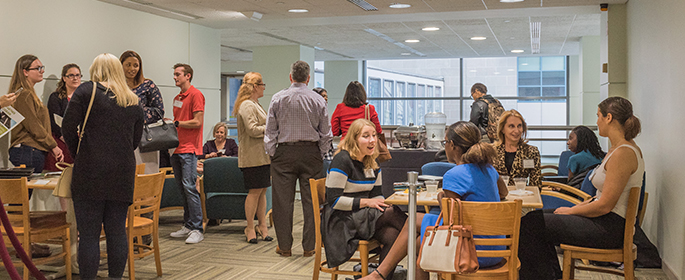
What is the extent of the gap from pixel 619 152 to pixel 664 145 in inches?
52.4

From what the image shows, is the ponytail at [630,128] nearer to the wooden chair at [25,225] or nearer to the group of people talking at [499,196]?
the group of people talking at [499,196]

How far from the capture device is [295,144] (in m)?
4.52

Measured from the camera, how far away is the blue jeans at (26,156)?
477 centimetres

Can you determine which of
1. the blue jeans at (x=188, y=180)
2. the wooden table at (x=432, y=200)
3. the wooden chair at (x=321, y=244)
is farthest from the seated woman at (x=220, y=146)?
the wooden table at (x=432, y=200)

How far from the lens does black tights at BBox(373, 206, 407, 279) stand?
3.27 metres

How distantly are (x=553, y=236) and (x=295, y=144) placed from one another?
207cm

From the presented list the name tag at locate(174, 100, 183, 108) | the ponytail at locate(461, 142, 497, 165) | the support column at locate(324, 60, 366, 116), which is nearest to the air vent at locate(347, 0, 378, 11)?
the name tag at locate(174, 100, 183, 108)

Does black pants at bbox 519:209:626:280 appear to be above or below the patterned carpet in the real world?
above

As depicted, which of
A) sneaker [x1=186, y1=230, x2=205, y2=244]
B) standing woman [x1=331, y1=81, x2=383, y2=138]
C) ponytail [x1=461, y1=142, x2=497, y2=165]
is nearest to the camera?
ponytail [x1=461, y1=142, x2=497, y2=165]

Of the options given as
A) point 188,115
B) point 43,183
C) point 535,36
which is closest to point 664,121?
point 188,115

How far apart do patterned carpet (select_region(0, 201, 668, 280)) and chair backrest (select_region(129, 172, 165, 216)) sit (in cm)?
57

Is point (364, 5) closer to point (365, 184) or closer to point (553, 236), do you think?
point (365, 184)

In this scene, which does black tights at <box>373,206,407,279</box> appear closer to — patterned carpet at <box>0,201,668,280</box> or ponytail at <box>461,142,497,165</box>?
ponytail at <box>461,142,497,165</box>

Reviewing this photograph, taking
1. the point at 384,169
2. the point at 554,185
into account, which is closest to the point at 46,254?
the point at 384,169
